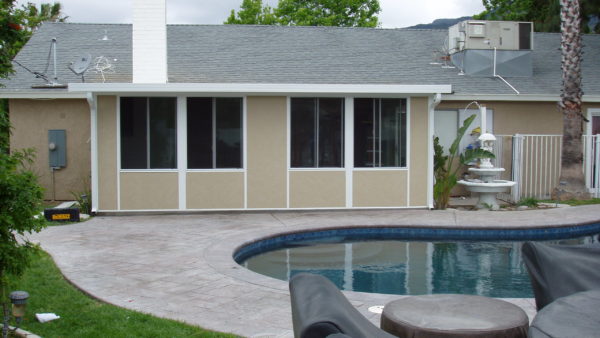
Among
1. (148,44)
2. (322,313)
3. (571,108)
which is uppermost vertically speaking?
(148,44)

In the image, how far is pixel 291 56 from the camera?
16.5m

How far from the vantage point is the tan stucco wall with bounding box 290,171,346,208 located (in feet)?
41.2

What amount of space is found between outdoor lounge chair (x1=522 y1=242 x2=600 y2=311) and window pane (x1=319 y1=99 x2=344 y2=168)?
8.00 m

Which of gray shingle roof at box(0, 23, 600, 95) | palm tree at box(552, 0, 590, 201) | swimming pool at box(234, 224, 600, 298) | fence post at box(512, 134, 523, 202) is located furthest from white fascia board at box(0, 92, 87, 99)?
palm tree at box(552, 0, 590, 201)

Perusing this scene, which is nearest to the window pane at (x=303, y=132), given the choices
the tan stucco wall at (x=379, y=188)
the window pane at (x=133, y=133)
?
the tan stucco wall at (x=379, y=188)

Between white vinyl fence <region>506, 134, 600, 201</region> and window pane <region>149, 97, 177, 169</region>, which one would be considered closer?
window pane <region>149, 97, 177, 169</region>

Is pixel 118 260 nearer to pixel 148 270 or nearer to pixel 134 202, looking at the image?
pixel 148 270

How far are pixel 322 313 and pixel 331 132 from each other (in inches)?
392

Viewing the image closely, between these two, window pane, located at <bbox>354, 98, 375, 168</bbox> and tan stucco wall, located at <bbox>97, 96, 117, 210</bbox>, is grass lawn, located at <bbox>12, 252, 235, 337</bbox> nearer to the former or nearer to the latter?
tan stucco wall, located at <bbox>97, 96, 117, 210</bbox>

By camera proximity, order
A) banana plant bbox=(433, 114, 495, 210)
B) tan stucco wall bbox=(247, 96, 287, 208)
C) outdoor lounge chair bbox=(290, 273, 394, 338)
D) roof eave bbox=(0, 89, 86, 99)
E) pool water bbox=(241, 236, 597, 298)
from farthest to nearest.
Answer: roof eave bbox=(0, 89, 86, 99)
banana plant bbox=(433, 114, 495, 210)
tan stucco wall bbox=(247, 96, 287, 208)
pool water bbox=(241, 236, 597, 298)
outdoor lounge chair bbox=(290, 273, 394, 338)

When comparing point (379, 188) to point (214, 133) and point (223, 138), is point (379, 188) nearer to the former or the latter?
point (223, 138)

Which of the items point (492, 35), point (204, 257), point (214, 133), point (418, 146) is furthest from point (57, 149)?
point (492, 35)

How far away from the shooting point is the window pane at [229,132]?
1231 cm

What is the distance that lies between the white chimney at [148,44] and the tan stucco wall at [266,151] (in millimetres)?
2264
